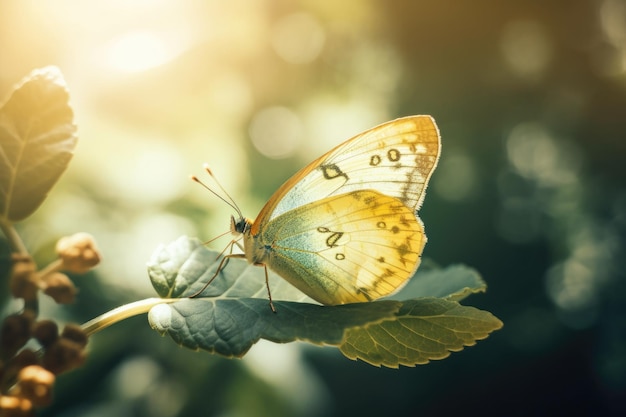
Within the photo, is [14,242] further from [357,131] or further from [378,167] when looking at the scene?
[357,131]

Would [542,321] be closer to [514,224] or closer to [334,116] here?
[514,224]

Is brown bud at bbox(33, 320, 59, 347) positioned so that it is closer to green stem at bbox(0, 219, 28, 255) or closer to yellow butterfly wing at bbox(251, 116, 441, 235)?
green stem at bbox(0, 219, 28, 255)

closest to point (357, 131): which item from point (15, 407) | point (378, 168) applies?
point (378, 168)

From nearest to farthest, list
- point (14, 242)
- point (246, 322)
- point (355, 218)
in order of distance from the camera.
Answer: point (14, 242), point (246, 322), point (355, 218)

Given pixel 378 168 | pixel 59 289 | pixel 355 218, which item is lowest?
pixel 59 289

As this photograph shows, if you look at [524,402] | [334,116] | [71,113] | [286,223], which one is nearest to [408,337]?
[286,223]

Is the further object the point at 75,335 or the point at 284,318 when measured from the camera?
the point at 284,318

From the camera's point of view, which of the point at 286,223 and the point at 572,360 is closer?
the point at 286,223
